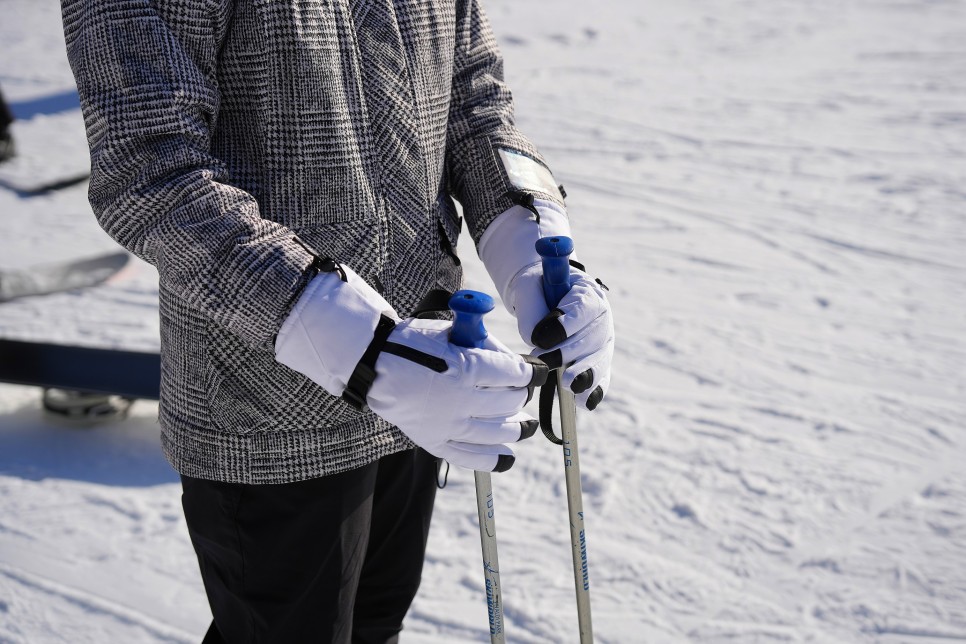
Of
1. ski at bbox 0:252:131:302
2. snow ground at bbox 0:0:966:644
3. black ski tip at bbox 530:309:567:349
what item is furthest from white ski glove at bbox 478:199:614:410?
ski at bbox 0:252:131:302

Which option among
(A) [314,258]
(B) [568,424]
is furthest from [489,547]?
(A) [314,258]

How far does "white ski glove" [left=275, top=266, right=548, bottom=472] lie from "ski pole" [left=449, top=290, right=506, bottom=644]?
0.07 feet

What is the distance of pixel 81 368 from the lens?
3.02 meters

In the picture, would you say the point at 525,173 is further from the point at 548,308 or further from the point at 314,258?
the point at 314,258

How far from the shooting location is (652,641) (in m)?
2.21

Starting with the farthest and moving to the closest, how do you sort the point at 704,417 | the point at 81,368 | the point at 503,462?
1. the point at 704,417
2. the point at 81,368
3. the point at 503,462

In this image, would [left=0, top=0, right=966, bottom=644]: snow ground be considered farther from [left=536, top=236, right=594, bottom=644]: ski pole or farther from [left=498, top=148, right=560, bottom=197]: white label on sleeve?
[left=498, top=148, right=560, bottom=197]: white label on sleeve

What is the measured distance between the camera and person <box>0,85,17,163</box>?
5392mm

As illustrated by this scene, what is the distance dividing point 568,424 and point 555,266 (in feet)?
0.95

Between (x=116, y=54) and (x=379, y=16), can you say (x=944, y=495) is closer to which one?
(x=379, y=16)

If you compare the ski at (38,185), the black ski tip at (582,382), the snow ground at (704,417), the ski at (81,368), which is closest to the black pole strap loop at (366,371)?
the black ski tip at (582,382)

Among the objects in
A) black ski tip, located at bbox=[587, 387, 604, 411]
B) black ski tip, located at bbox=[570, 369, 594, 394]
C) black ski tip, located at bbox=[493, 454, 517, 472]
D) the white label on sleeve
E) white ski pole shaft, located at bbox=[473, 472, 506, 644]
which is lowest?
white ski pole shaft, located at bbox=[473, 472, 506, 644]

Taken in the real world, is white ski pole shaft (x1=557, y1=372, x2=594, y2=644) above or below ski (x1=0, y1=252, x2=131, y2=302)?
above

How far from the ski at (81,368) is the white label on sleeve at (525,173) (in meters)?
1.86
